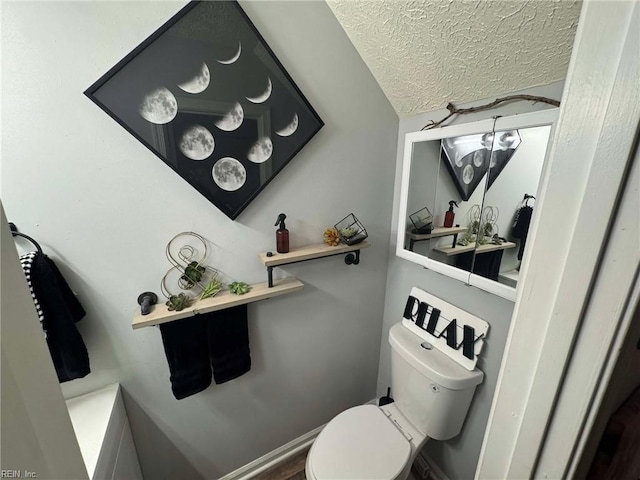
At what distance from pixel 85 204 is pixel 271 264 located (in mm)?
643

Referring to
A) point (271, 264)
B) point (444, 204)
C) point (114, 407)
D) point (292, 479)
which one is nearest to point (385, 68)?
point (444, 204)

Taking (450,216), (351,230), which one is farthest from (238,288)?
(450,216)

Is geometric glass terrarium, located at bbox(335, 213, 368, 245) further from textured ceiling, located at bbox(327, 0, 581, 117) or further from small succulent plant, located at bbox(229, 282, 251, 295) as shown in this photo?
textured ceiling, located at bbox(327, 0, 581, 117)

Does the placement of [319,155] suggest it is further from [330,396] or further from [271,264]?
[330,396]

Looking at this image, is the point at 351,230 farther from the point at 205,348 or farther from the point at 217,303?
the point at 205,348

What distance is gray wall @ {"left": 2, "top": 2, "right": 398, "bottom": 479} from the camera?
739mm

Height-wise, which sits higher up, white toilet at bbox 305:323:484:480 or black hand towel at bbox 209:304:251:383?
black hand towel at bbox 209:304:251:383

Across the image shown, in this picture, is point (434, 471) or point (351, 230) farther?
point (434, 471)

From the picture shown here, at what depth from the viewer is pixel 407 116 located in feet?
4.14

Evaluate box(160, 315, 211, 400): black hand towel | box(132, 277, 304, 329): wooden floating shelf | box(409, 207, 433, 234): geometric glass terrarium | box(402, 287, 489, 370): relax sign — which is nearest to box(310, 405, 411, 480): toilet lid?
box(402, 287, 489, 370): relax sign

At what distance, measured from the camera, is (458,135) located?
40.3 inches

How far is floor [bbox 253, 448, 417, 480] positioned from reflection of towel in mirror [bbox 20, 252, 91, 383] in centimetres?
116

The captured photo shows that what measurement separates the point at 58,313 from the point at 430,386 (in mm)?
1407

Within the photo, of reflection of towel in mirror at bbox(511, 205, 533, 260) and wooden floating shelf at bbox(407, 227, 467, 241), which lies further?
wooden floating shelf at bbox(407, 227, 467, 241)
